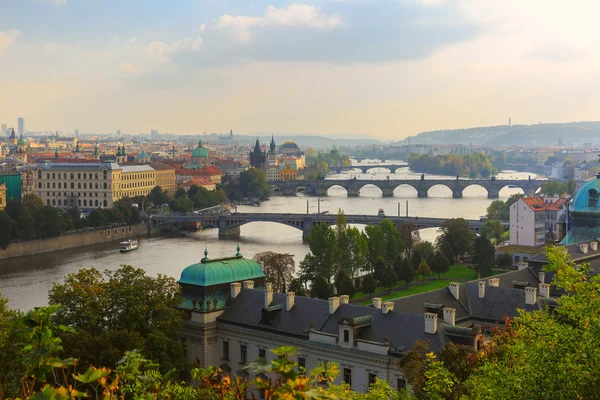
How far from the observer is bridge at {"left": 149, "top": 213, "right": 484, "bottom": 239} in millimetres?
59312

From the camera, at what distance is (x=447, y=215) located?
72812 millimetres

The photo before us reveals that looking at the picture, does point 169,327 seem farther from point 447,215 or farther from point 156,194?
point 156,194

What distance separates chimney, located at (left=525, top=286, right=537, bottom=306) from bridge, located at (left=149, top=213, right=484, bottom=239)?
36596mm

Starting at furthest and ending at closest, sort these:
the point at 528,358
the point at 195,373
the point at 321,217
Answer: the point at 321,217, the point at 528,358, the point at 195,373

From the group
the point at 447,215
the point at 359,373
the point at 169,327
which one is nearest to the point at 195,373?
the point at 359,373

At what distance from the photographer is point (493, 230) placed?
54000 millimetres

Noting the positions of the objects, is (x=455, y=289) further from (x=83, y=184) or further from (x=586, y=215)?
(x=83, y=184)

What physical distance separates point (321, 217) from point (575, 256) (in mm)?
35455

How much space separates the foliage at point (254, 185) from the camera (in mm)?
100000

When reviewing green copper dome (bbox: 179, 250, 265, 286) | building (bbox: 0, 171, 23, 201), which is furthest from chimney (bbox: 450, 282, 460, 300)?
building (bbox: 0, 171, 23, 201)

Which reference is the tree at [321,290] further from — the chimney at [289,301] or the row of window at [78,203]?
the row of window at [78,203]

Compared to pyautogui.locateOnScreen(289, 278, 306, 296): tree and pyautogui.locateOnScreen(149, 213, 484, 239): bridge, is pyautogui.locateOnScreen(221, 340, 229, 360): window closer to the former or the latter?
pyautogui.locateOnScreen(289, 278, 306, 296): tree

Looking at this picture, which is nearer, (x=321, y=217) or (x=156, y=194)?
(x=321, y=217)

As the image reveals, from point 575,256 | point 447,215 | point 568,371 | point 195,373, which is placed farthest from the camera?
point 447,215
